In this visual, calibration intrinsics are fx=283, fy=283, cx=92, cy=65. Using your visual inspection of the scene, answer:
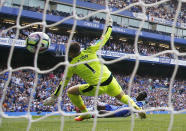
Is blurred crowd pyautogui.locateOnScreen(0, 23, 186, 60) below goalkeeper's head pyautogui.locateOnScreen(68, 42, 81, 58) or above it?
below

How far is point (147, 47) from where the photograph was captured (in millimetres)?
27484

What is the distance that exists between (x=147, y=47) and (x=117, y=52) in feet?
20.5

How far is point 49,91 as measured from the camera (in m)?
16.6

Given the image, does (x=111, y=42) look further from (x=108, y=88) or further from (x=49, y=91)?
(x=108, y=88)

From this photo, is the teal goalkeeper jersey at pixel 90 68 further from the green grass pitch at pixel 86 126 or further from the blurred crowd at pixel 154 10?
the blurred crowd at pixel 154 10

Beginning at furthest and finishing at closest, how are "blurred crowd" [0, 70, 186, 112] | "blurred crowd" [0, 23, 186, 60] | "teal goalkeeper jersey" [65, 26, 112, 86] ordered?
"blurred crowd" [0, 23, 186, 60], "blurred crowd" [0, 70, 186, 112], "teal goalkeeper jersey" [65, 26, 112, 86]

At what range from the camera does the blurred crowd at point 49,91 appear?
1424cm

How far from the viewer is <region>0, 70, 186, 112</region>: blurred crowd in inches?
561

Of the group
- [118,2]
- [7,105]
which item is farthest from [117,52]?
[7,105]

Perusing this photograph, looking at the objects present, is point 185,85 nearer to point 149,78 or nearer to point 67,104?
point 149,78

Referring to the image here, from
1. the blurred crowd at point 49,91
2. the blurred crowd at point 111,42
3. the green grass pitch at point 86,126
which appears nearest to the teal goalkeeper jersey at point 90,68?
the green grass pitch at point 86,126

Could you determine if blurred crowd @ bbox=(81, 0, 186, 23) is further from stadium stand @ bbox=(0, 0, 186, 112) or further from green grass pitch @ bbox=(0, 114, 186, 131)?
green grass pitch @ bbox=(0, 114, 186, 131)

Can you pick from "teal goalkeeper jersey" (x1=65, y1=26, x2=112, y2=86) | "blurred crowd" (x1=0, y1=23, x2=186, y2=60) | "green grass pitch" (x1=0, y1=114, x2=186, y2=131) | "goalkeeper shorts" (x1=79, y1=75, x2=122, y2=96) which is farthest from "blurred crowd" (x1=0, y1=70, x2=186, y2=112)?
"teal goalkeeper jersey" (x1=65, y1=26, x2=112, y2=86)

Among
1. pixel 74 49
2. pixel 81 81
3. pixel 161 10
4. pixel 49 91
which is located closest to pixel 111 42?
pixel 81 81
